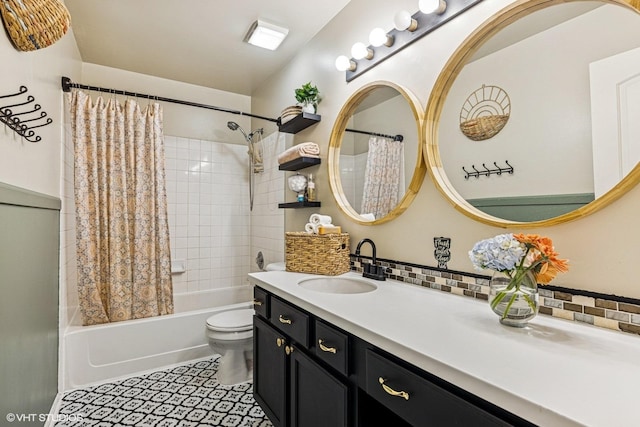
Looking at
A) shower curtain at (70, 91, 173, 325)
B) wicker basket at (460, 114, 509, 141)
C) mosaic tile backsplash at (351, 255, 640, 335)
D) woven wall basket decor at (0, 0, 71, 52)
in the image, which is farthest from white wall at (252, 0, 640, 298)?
woven wall basket decor at (0, 0, 71, 52)

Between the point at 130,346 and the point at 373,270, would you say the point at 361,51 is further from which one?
the point at 130,346

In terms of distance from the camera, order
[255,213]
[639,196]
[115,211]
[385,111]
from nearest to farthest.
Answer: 1. [639,196]
2. [385,111]
3. [115,211]
4. [255,213]

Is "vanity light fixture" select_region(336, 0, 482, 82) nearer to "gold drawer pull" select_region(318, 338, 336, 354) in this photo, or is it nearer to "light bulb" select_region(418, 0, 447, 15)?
"light bulb" select_region(418, 0, 447, 15)

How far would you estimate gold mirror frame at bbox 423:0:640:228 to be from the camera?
0.87m

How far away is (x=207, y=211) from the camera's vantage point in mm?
3277

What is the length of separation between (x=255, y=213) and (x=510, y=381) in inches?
116

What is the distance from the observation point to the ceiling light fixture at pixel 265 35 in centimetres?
218

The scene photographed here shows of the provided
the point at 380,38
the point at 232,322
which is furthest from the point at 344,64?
the point at 232,322

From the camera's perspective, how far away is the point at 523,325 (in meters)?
0.88

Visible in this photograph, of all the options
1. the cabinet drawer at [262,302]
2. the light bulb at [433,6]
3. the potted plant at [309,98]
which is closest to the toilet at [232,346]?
the cabinet drawer at [262,302]

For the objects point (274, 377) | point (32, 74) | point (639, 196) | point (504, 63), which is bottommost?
point (274, 377)

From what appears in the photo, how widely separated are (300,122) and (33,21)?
→ 1.42 m

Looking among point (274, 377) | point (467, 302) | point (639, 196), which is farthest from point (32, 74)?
point (639, 196)

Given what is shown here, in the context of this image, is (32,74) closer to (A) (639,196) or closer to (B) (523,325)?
(B) (523,325)
